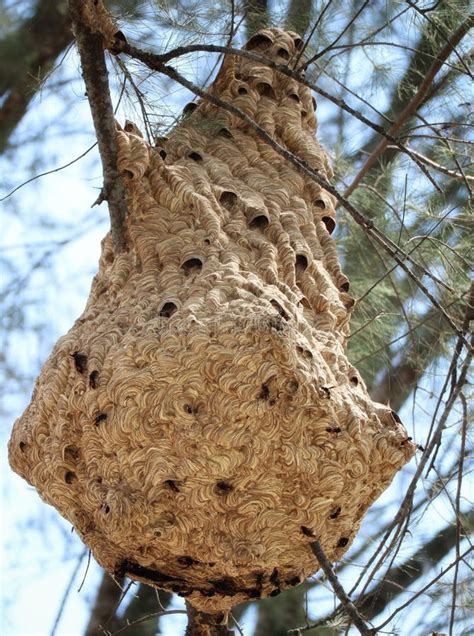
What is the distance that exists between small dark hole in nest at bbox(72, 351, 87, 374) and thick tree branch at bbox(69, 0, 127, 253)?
390 millimetres

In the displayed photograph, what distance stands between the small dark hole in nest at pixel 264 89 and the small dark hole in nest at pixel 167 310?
979 mm

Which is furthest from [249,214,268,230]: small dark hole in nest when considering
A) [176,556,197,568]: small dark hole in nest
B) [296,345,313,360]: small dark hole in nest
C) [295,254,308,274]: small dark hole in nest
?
[176,556,197,568]: small dark hole in nest

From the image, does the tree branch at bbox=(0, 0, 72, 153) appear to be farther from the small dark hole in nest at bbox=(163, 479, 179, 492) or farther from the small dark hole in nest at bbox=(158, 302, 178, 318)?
A: the small dark hole in nest at bbox=(163, 479, 179, 492)

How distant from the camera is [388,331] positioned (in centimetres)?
454

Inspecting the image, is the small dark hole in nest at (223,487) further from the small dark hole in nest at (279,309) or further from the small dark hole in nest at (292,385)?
the small dark hole in nest at (279,309)

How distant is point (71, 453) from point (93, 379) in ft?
0.60

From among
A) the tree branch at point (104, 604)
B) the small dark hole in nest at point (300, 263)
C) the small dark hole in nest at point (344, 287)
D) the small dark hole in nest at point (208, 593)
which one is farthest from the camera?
the tree branch at point (104, 604)

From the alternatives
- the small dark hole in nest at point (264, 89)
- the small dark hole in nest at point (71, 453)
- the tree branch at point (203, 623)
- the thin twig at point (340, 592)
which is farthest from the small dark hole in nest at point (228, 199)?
the tree branch at point (203, 623)

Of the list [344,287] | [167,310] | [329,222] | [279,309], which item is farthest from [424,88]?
[167,310]

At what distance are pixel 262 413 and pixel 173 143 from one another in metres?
0.95

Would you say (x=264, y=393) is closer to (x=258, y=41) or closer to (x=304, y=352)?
(x=304, y=352)

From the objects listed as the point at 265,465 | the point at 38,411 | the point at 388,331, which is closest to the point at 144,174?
the point at 38,411

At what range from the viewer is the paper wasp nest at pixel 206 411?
2.55m

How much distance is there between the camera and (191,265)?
9.29 ft
